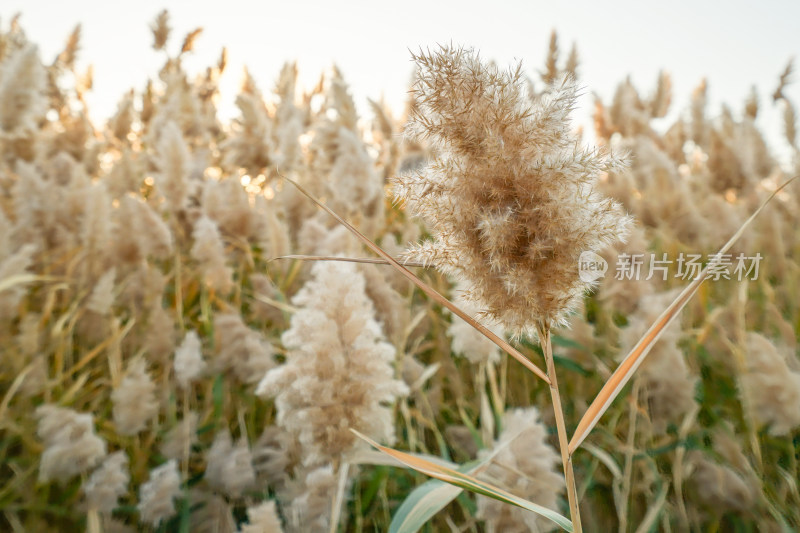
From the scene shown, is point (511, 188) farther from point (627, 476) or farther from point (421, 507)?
point (627, 476)

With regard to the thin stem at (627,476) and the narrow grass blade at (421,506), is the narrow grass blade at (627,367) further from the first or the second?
the thin stem at (627,476)

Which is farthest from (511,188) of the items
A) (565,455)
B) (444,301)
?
(565,455)

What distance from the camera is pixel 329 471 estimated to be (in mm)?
1048

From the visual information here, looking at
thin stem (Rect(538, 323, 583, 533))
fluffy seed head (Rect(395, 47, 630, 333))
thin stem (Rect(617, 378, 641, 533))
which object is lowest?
thin stem (Rect(617, 378, 641, 533))

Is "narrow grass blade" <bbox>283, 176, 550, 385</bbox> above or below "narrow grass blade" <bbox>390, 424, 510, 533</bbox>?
above

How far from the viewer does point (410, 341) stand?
192 centimetres

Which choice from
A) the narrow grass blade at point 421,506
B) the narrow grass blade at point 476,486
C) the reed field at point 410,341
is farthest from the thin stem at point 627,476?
the narrow grass blade at point 476,486

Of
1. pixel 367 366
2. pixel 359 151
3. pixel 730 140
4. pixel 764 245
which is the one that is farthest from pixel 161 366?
pixel 730 140

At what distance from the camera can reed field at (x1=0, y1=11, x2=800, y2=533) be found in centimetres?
59

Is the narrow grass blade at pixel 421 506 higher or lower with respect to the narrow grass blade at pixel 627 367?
lower

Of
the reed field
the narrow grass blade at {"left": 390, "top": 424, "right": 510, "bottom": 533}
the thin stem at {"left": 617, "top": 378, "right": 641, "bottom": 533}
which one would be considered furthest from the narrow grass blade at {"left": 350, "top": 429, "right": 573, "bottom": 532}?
the thin stem at {"left": 617, "top": 378, "right": 641, "bottom": 533}

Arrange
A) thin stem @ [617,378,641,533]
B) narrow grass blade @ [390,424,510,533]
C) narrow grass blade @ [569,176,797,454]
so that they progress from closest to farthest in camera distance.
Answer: narrow grass blade @ [569,176,797,454] → narrow grass blade @ [390,424,510,533] → thin stem @ [617,378,641,533]

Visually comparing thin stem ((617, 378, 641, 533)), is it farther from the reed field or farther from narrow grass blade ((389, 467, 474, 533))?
narrow grass blade ((389, 467, 474, 533))

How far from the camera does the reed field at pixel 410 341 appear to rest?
590 millimetres
